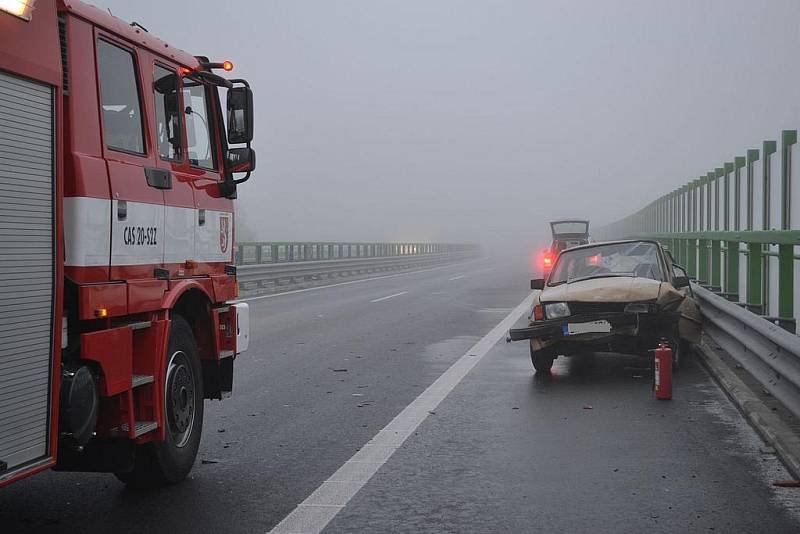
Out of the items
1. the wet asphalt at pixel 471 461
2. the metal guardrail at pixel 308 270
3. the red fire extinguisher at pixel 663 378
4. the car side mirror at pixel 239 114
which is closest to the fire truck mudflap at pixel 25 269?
the wet asphalt at pixel 471 461

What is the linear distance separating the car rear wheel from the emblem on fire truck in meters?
4.29

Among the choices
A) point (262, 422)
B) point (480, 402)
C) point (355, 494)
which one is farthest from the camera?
point (480, 402)

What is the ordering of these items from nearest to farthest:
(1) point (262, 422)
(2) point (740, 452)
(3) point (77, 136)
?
(3) point (77, 136) → (2) point (740, 452) → (1) point (262, 422)

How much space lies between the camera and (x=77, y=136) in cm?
468

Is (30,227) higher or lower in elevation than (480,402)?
higher

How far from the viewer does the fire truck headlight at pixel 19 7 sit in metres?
3.93

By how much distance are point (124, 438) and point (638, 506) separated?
9.06ft

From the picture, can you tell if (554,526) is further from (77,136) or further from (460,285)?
(460,285)

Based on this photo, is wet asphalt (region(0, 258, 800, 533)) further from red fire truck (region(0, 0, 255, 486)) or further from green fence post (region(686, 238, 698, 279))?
green fence post (region(686, 238, 698, 279))

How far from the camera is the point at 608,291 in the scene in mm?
9852

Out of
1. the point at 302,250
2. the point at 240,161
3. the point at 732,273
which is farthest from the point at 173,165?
the point at 302,250

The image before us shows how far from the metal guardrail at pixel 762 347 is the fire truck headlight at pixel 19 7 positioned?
4.93m

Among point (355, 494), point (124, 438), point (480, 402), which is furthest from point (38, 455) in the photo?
point (480, 402)

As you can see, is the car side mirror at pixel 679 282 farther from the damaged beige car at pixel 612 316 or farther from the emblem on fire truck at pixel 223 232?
the emblem on fire truck at pixel 223 232
